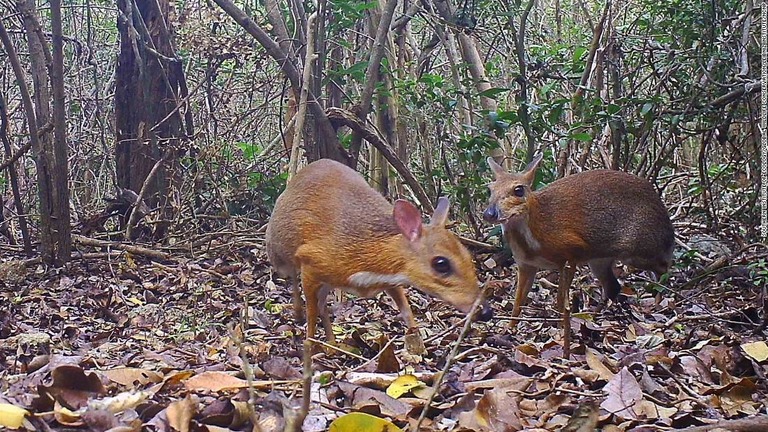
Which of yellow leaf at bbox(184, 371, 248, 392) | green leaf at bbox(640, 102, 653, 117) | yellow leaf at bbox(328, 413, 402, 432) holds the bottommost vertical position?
yellow leaf at bbox(184, 371, 248, 392)

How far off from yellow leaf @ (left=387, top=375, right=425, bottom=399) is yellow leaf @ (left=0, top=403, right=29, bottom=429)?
4.16 feet

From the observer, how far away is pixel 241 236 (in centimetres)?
869

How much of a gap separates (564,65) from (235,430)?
6174 mm

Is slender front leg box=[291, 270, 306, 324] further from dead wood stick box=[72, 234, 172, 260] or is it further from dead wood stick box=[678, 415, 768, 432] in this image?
dead wood stick box=[678, 415, 768, 432]

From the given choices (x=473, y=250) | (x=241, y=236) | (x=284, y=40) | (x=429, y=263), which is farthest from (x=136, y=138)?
(x=429, y=263)

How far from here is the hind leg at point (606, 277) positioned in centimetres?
642

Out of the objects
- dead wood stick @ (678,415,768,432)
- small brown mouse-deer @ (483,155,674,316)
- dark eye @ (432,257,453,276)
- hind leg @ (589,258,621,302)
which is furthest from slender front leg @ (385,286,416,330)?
dead wood stick @ (678,415,768,432)

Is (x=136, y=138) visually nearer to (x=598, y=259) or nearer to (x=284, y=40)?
(x=284, y=40)

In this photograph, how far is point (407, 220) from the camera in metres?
4.77

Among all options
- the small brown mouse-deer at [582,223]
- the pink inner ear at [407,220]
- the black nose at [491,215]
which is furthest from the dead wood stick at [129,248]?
the pink inner ear at [407,220]

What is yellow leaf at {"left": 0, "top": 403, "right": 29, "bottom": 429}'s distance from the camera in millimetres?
2580

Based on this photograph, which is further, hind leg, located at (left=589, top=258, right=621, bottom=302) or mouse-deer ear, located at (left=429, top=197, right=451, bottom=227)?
hind leg, located at (left=589, top=258, right=621, bottom=302)

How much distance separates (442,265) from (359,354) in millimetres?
614

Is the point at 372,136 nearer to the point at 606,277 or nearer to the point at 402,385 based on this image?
the point at 606,277
